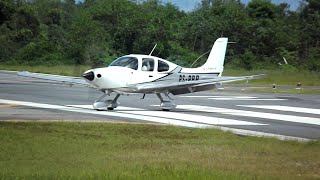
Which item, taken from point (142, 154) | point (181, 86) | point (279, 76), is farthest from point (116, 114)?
point (279, 76)

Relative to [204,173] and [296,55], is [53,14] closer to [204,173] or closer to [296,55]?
[296,55]

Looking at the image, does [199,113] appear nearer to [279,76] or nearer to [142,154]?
[142,154]

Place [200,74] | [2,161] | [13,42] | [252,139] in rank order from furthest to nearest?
[13,42] → [200,74] → [252,139] → [2,161]

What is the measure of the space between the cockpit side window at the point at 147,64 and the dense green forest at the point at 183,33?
2822cm

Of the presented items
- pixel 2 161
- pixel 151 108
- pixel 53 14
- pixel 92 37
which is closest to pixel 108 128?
pixel 2 161

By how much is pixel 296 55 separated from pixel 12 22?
33.7m

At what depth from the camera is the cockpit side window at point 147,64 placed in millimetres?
Result: 22828

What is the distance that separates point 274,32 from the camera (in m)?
71.2

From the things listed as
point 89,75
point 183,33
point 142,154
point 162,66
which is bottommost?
point 183,33

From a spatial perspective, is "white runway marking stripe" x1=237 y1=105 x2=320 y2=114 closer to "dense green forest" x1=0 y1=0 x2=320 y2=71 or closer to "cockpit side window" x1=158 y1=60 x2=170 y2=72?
"cockpit side window" x1=158 y1=60 x2=170 y2=72

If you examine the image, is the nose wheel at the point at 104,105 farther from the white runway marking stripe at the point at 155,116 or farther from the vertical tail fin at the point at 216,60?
the vertical tail fin at the point at 216,60

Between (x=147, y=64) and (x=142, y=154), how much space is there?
10.8m

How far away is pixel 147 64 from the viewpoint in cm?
2292

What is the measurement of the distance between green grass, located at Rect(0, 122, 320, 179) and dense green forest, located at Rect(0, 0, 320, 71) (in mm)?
36004
